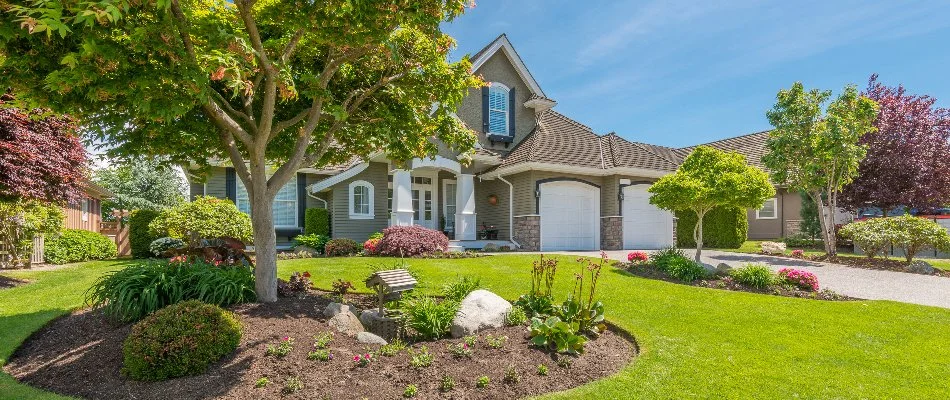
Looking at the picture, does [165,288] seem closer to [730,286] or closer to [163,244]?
[730,286]

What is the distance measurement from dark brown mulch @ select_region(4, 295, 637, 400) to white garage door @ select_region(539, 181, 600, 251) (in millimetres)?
10759

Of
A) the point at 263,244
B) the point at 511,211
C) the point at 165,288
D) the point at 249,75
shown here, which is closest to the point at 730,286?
the point at 263,244

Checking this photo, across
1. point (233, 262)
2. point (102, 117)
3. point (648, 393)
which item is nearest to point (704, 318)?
point (648, 393)

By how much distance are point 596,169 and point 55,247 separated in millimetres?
17301

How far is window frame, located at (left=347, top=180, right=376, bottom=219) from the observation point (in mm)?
15367

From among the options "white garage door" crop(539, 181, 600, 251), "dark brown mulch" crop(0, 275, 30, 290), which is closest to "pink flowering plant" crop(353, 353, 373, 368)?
"dark brown mulch" crop(0, 275, 30, 290)

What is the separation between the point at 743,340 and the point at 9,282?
13247 mm

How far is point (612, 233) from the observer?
1692 cm

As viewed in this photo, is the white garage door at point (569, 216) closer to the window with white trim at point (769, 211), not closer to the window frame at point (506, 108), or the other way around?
the window frame at point (506, 108)

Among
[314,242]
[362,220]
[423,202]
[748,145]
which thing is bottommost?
[314,242]

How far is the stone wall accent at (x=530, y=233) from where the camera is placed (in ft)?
51.6

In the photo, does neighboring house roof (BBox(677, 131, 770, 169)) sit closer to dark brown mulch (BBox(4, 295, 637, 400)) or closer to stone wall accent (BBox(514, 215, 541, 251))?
stone wall accent (BBox(514, 215, 541, 251))

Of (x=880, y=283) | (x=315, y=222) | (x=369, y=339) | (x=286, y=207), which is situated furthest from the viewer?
(x=286, y=207)

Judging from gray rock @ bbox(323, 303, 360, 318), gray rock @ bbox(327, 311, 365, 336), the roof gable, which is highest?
the roof gable
